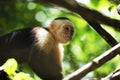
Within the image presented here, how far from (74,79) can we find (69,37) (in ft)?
6.92

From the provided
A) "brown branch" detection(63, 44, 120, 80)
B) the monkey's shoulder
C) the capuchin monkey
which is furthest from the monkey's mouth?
"brown branch" detection(63, 44, 120, 80)

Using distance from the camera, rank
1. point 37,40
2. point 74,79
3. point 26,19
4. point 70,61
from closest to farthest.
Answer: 1. point 74,79
2. point 37,40
3. point 70,61
4. point 26,19

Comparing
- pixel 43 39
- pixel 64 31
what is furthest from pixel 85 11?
pixel 64 31

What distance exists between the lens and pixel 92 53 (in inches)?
200

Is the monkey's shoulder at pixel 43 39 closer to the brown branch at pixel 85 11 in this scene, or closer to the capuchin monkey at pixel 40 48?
the capuchin monkey at pixel 40 48

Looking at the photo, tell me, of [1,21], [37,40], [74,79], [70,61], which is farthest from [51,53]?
[74,79]

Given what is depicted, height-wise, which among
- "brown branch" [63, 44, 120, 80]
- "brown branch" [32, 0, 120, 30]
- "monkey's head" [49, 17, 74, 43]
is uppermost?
"monkey's head" [49, 17, 74, 43]

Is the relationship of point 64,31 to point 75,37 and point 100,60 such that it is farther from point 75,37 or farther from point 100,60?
point 100,60

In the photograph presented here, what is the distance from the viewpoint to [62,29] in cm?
445

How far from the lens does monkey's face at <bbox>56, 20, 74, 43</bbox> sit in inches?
170

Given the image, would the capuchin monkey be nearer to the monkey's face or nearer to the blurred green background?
the monkey's face

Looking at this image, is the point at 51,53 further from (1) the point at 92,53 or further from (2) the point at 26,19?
(2) the point at 26,19

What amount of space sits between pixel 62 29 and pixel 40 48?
48 cm

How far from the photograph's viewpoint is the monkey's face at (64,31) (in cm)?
432
